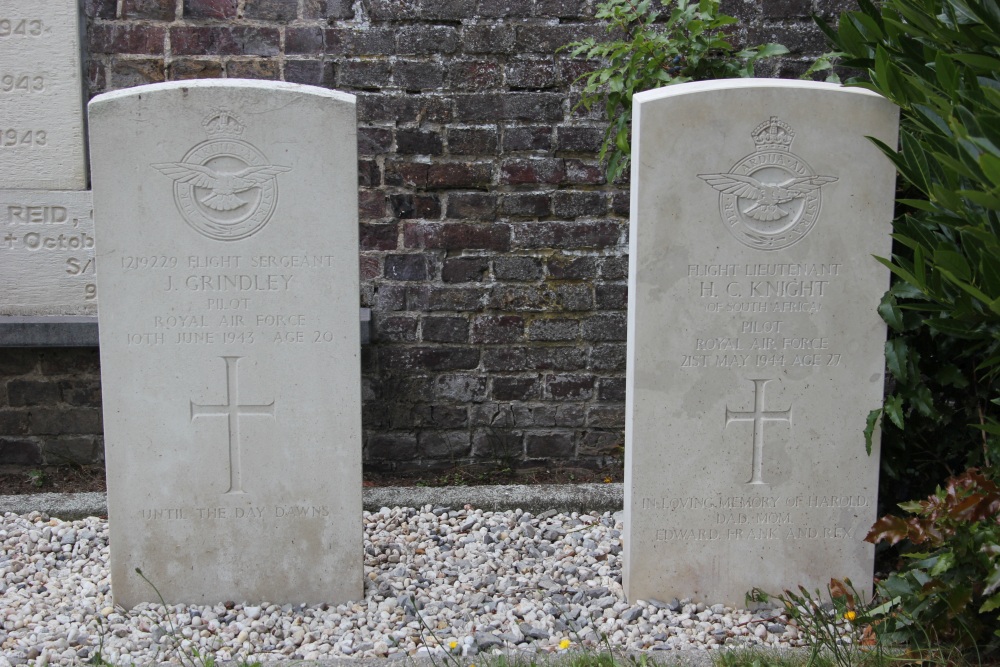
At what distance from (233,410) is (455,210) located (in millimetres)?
1746

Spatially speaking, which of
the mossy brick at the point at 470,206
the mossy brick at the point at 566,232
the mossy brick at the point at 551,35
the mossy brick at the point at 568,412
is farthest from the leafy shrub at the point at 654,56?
the mossy brick at the point at 568,412

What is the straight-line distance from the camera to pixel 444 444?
4.82m

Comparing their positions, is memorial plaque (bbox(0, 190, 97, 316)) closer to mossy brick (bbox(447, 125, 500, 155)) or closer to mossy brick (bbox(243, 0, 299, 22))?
mossy brick (bbox(243, 0, 299, 22))

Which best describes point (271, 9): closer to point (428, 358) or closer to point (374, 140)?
point (374, 140)

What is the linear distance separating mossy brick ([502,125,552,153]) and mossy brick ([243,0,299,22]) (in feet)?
3.72

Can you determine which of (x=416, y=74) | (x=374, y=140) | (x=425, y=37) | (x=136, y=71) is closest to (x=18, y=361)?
(x=136, y=71)

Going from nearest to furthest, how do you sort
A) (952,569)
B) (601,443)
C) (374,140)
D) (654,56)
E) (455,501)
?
1. (952,569)
2. (654,56)
3. (455,501)
4. (374,140)
5. (601,443)

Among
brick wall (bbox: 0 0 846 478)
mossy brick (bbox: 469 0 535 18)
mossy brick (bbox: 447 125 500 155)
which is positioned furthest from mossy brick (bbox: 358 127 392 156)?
mossy brick (bbox: 469 0 535 18)

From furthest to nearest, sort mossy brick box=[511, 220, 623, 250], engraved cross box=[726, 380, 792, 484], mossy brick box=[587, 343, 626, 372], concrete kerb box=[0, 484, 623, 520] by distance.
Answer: mossy brick box=[587, 343, 626, 372]
mossy brick box=[511, 220, 623, 250]
concrete kerb box=[0, 484, 623, 520]
engraved cross box=[726, 380, 792, 484]

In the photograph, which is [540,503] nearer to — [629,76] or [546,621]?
[546,621]

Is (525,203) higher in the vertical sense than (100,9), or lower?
lower

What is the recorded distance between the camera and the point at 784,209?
3211 mm

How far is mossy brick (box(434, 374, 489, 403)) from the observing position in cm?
475

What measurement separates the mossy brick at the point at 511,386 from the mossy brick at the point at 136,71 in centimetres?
214
